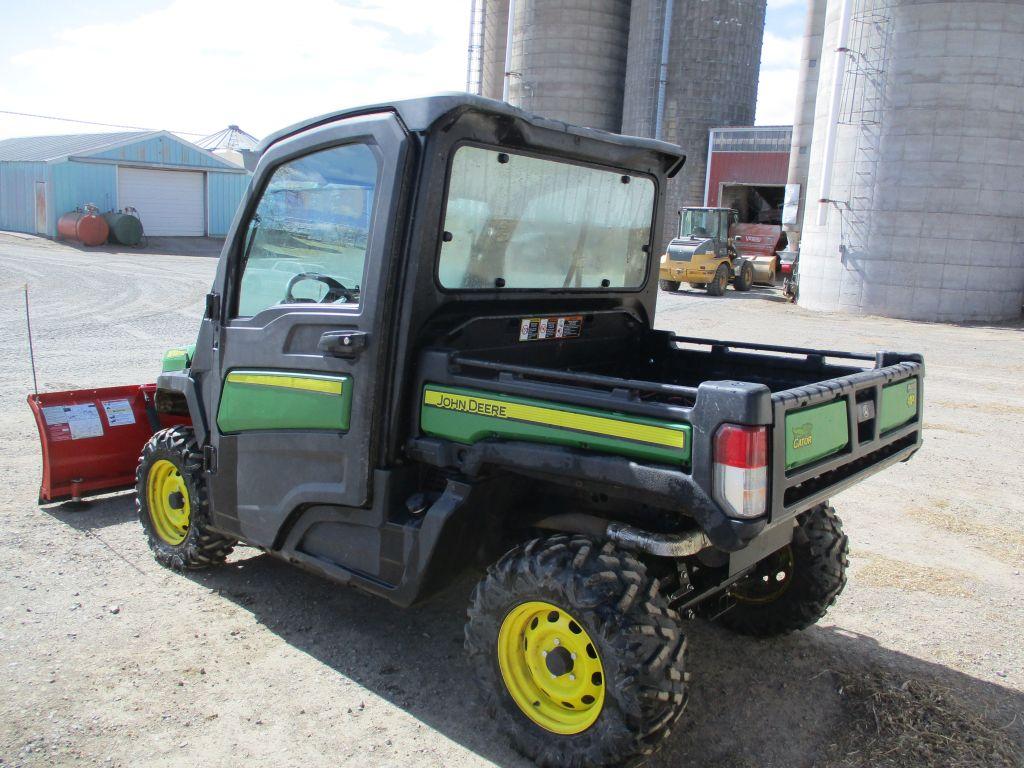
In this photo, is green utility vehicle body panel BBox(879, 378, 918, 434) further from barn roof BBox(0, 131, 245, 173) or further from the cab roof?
barn roof BBox(0, 131, 245, 173)

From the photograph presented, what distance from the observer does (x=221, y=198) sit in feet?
119

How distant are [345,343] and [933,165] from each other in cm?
1985

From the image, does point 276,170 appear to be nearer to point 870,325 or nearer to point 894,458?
point 894,458

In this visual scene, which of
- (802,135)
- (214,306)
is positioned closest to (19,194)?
(802,135)

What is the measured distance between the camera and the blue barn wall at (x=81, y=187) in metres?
31.2

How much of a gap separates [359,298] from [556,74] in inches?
1170

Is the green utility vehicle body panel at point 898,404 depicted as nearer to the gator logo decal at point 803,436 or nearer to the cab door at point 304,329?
the gator logo decal at point 803,436

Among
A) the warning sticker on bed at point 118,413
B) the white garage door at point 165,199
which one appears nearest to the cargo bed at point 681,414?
the warning sticker on bed at point 118,413

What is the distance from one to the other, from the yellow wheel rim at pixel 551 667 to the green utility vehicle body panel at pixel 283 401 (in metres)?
1.06

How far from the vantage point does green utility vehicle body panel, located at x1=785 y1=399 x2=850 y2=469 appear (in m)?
2.73

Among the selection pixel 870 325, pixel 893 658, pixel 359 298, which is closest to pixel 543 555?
pixel 359 298

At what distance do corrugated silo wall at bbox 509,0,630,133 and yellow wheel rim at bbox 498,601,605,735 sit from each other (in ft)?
96.4

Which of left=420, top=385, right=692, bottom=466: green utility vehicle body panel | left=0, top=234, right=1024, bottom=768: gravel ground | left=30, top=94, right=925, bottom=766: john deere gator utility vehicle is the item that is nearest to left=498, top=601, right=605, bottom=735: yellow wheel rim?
left=30, top=94, right=925, bottom=766: john deere gator utility vehicle

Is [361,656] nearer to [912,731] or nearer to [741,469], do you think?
[741,469]
